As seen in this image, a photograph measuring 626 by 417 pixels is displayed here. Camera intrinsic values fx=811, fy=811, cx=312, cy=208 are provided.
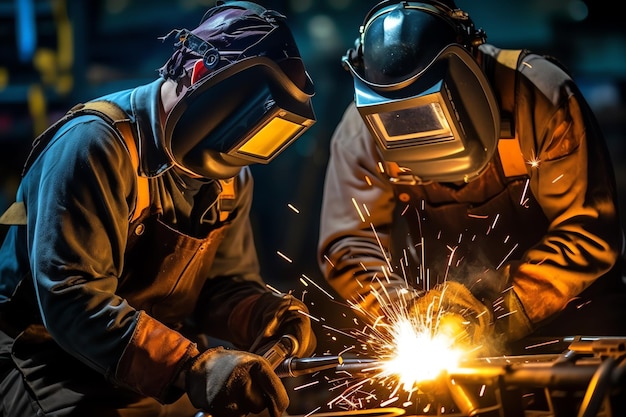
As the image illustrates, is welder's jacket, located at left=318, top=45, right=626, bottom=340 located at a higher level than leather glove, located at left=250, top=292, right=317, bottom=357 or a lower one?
higher

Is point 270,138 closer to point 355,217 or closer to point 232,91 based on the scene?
point 232,91

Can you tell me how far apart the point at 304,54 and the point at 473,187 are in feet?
15.2

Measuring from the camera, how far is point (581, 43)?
273 inches

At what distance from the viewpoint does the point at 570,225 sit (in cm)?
266

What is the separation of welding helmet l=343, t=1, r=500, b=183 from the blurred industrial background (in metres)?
2.47

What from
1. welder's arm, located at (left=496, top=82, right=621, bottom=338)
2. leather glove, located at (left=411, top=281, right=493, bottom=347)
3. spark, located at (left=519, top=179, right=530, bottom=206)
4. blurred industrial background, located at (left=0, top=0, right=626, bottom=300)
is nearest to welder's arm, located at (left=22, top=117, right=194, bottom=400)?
leather glove, located at (left=411, top=281, right=493, bottom=347)

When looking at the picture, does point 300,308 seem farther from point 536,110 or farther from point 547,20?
point 547,20

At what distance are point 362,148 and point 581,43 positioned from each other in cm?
460

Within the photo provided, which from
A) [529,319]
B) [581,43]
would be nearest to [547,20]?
[581,43]

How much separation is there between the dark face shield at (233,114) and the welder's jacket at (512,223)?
2.03 feet

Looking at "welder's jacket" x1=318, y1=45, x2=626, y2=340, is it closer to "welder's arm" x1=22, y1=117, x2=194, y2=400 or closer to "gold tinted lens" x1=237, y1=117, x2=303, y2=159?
"gold tinted lens" x1=237, y1=117, x2=303, y2=159

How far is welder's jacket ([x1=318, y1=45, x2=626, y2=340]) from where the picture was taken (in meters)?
2.64

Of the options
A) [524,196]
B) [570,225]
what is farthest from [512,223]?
[570,225]

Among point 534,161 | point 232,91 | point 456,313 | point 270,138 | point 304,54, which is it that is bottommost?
point 304,54
